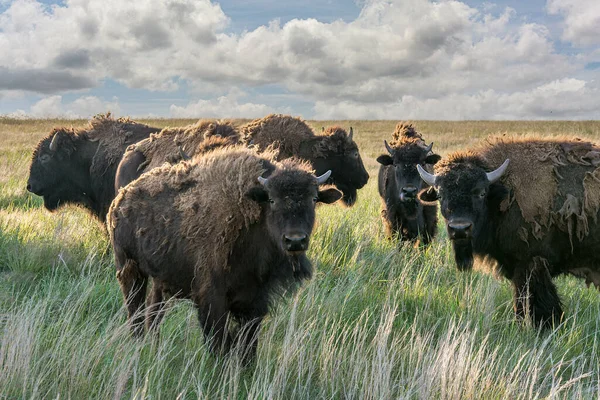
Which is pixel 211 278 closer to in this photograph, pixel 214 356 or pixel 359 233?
pixel 214 356

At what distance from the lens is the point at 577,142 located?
5965 mm

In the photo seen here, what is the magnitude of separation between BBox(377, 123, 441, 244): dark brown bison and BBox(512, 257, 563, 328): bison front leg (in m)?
2.96

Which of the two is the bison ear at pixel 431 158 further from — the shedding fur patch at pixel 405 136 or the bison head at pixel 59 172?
the bison head at pixel 59 172

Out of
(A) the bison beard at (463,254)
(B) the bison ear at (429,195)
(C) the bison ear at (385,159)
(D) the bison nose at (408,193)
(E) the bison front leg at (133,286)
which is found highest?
(C) the bison ear at (385,159)

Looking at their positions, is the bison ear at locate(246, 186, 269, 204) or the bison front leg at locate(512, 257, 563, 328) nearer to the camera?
the bison ear at locate(246, 186, 269, 204)

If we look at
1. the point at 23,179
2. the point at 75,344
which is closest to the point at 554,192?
the point at 75,344

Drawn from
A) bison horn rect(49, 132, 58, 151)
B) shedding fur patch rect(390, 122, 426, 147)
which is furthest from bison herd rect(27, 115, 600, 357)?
bison horn rect(49, 132, 58, 151)

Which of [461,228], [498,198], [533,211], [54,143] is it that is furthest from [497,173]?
[54,143]

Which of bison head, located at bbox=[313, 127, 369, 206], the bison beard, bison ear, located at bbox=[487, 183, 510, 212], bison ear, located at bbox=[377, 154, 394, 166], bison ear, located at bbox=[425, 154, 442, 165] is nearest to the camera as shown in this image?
bison ear, located at bbox=[487, 183, 510, 212]

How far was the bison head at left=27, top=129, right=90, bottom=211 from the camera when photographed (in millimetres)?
9773

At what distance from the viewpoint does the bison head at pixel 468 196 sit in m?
5.34

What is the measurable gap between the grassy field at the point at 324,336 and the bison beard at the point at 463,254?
293 millimetres

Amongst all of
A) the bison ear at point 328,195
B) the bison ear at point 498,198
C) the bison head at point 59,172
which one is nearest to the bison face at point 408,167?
the bison ear at point 498,198

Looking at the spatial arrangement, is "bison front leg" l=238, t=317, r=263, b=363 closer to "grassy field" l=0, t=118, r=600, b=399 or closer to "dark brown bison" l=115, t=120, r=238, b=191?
"grassy field" l=0, t=118, r=600, b=399
